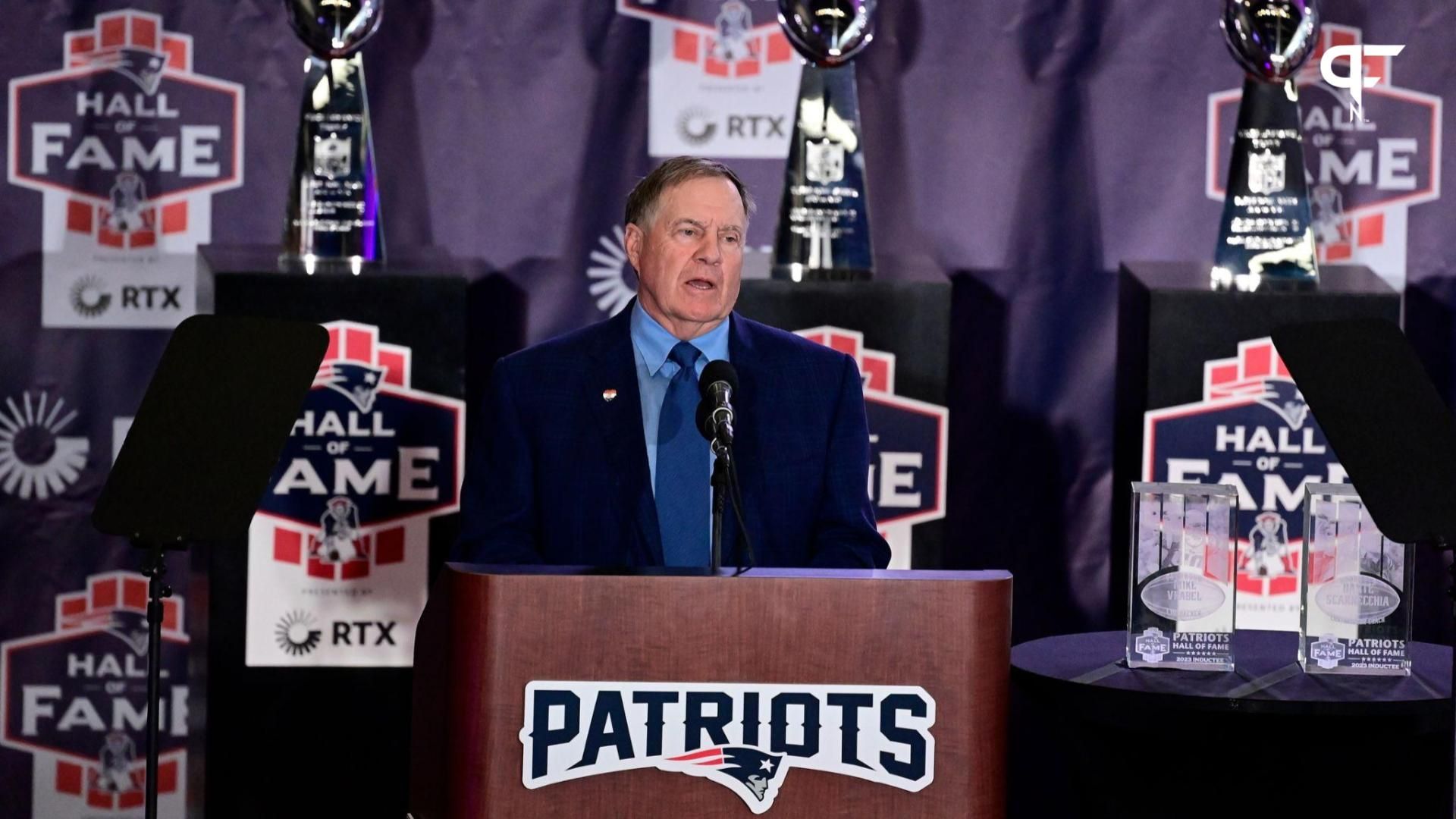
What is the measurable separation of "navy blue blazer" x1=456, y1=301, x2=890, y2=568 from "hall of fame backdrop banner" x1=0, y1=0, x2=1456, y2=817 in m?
1.16

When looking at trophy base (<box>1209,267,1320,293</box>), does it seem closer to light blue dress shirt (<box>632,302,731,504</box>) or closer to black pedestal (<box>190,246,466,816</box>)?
light blue dress shirt (<box>632,302,731,504</box>)

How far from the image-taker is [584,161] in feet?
13.1

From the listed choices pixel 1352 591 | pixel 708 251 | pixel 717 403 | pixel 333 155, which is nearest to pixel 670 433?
pixel 708 251

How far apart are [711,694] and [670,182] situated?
3.41 ft

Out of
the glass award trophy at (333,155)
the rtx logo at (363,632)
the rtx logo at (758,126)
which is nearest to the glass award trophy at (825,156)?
the rtx logo at (758,126)

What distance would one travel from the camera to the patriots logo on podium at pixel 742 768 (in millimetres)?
2000

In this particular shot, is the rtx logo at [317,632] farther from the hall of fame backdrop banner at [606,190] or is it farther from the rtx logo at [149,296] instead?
the rtx logo at [149,296]

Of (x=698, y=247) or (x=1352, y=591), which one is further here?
(x=698, y=247)

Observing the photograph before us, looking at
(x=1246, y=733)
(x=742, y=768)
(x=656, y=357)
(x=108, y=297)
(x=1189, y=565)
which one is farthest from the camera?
(x=108, y=297)

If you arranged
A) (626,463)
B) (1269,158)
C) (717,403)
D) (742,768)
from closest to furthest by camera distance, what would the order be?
(742,768), (717,403), (626,463), (1269,158)

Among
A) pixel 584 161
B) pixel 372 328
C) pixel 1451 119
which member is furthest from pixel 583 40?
pixel 1451 119

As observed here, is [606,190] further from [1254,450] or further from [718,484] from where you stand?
[718,484]

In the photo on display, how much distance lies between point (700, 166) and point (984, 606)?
1.01 m

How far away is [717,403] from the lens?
6.99 ft
